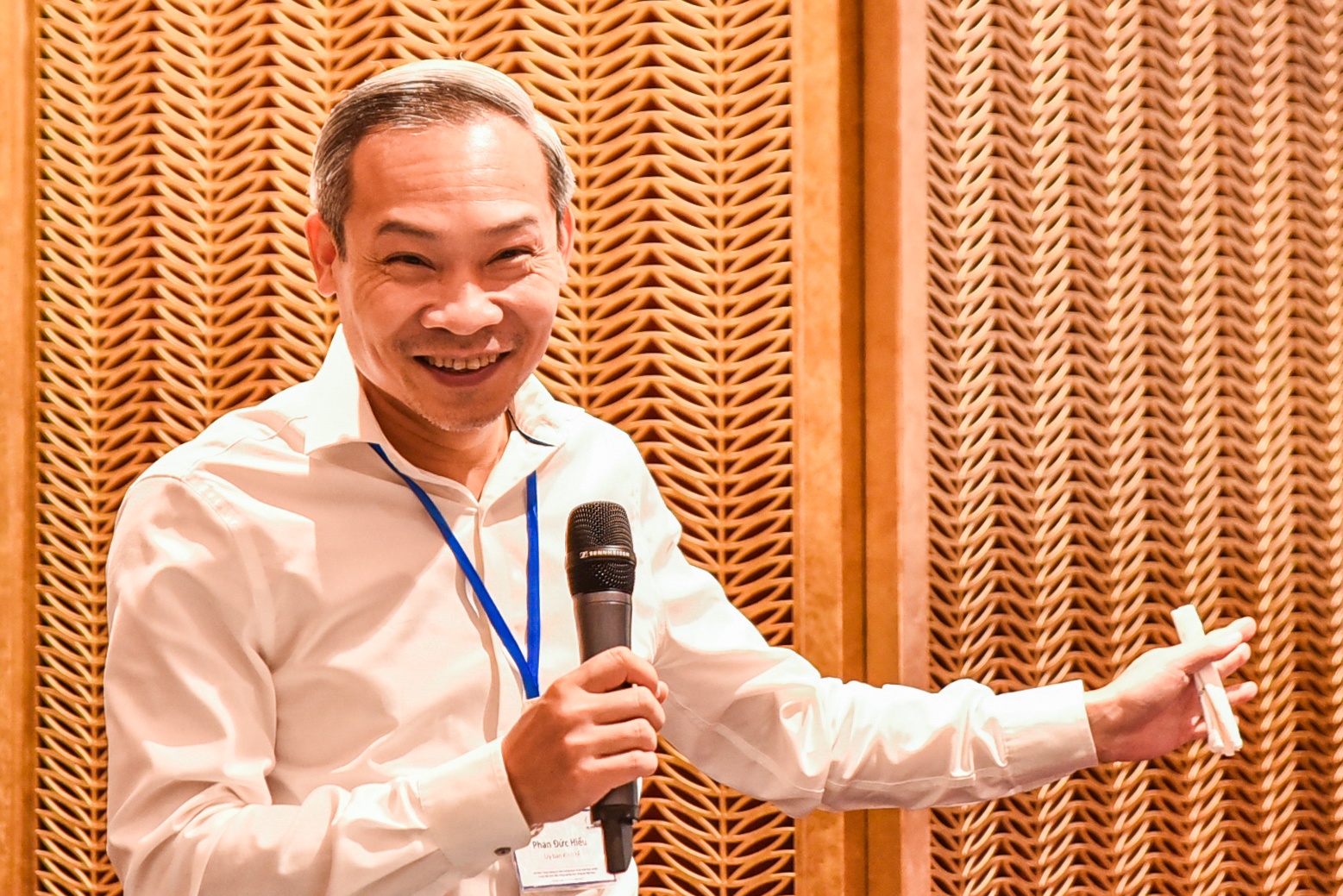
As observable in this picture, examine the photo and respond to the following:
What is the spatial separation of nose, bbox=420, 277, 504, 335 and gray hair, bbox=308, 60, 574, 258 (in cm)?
14

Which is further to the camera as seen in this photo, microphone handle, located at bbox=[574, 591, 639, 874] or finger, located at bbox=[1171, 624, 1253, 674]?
finger, located at bbox=[1171, 624, 1253, 674]

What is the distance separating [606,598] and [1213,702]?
812 millimetres

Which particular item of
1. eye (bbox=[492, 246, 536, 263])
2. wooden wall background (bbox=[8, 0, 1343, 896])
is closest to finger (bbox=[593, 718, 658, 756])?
eye (bbox=[492, 246, 536, 263])

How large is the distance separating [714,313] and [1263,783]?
4.36ft

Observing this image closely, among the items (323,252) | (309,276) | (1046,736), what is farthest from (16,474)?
(1046,736)

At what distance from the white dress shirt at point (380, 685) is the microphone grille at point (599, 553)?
0.62 feet

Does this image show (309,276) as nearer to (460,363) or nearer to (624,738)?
(460,363)

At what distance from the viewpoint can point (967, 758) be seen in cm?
167

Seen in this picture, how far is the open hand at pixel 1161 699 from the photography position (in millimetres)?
1598

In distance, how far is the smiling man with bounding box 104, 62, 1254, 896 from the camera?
123 centimetres

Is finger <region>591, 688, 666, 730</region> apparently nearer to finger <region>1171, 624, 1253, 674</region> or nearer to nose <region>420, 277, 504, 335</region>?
nose <region>420, 277, 504, 335</region>

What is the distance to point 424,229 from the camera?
1371 mm

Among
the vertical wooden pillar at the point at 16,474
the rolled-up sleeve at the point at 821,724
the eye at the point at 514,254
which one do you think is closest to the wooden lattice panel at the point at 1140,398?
the rolled-up sleeve at the point at 821,724

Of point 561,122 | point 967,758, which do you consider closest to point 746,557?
point 967,758
